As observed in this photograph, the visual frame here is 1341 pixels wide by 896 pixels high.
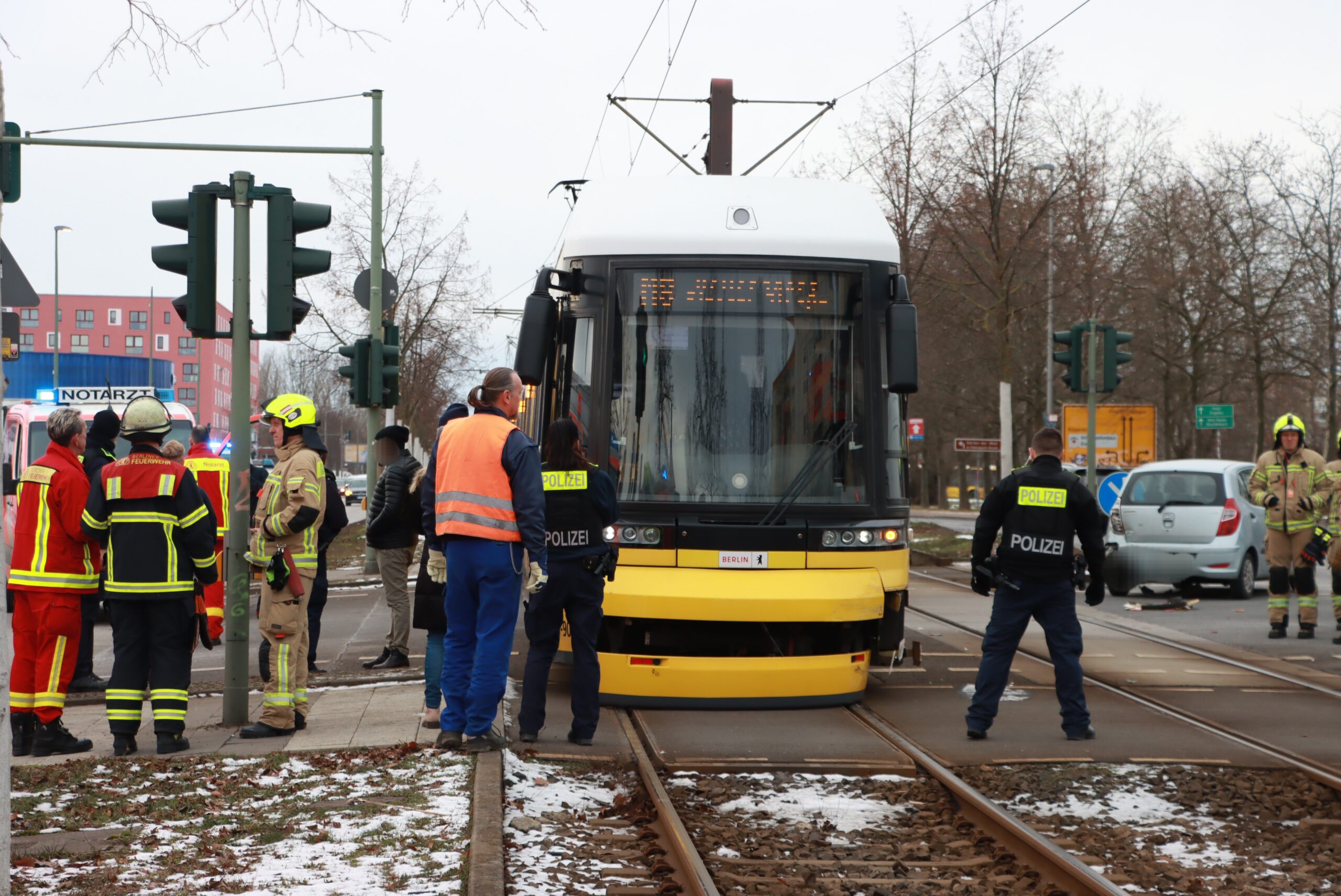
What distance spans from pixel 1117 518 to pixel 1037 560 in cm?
1066

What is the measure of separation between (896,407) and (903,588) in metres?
1.18

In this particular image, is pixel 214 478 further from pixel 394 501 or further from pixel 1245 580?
pixel 1245 580

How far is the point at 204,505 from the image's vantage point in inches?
325

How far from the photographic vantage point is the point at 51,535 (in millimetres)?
8391

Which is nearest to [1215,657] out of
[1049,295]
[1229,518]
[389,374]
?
[1229,518]

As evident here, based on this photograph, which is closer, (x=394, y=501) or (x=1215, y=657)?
(x=394, y=501)

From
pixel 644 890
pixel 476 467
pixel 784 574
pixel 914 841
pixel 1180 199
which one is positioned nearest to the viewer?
pixel 644 890

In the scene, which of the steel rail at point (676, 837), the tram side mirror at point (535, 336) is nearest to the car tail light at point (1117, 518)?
the tram side mirror at point (535, 336)

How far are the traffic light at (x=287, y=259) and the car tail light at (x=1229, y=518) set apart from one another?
12412 millimetres

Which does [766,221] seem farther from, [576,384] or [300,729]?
[300,729]

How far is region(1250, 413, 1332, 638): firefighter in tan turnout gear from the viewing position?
13.8 metres

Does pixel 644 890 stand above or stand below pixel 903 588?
below

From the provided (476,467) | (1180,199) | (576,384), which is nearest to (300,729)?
(476,467)

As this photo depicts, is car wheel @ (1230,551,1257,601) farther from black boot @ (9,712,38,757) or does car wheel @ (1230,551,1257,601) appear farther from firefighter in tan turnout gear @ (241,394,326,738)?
black boot @ (9,712,38,757)
